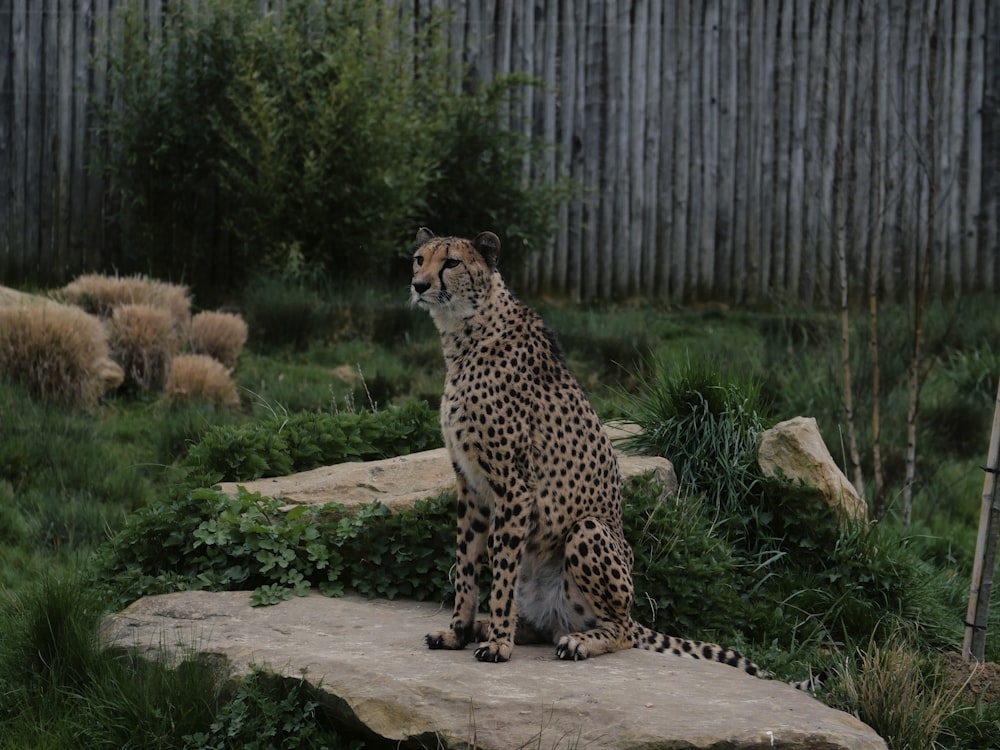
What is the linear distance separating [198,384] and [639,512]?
3225 mm

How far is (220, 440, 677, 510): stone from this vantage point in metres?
4.91

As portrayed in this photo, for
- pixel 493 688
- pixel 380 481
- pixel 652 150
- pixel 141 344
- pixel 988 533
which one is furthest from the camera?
pixel 652 150

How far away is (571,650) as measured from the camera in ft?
12.6

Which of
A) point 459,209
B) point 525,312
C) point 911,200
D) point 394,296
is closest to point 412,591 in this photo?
point 525,312

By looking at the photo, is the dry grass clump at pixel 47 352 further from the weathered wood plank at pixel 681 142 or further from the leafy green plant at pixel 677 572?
the weathered wood plank at pixel 681 142

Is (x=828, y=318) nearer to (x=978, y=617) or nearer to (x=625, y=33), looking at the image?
(x=625, y=33)

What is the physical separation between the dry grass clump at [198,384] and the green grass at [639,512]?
0.12 metres

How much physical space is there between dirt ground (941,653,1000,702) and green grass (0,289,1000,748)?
130mm

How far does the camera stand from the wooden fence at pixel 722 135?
34.5 ft

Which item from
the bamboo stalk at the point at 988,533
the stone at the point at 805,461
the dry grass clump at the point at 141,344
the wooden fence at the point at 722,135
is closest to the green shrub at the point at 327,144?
the wooden fence at the point at 722,135

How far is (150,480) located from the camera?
6293 millimetres

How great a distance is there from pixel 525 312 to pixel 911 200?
7890mm

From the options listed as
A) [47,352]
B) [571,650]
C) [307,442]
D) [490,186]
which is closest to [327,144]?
[490,186]

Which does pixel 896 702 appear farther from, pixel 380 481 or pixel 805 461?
pixel 380 481
